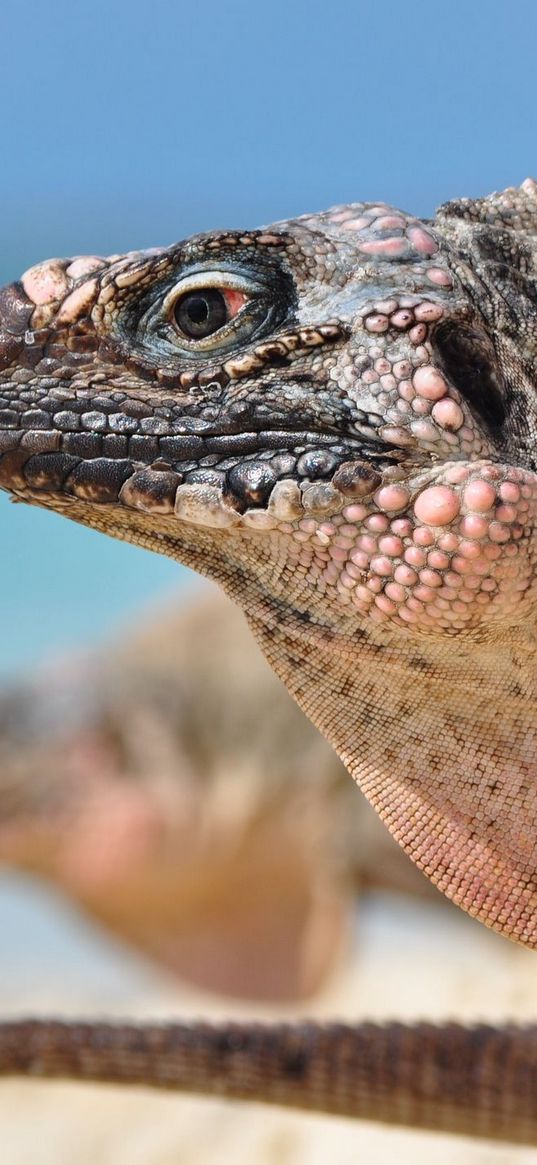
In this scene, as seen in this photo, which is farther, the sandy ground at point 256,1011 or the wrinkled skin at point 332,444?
the sandy ground at point 256,1011

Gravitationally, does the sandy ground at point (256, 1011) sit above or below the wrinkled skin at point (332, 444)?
below

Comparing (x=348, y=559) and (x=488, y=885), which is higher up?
(x=348, y=559)

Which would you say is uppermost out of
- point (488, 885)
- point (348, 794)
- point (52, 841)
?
point (488, 885)

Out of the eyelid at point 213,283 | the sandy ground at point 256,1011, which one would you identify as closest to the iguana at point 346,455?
the eyelid at point 213,283

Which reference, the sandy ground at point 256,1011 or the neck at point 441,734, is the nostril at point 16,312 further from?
the sandy ground at point 256,1011

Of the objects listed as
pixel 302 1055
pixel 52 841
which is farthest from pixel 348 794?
pixel 302 1055

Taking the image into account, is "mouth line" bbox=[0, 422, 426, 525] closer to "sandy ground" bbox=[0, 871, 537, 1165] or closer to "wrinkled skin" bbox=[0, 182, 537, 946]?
"wrinkled skin" bbox=[0, 182, 537, 946]

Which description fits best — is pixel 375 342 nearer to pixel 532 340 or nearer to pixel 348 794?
pixel 532 340

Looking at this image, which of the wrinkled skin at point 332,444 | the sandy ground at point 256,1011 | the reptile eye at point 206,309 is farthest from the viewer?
the sandy ground at point 256,1011
